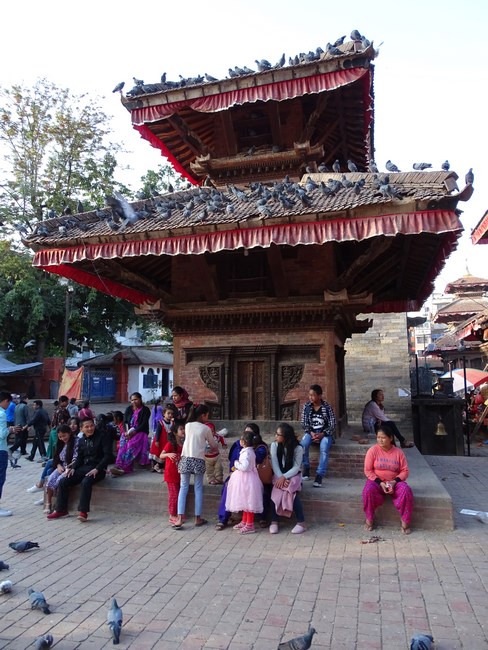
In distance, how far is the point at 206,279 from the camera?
8.55 metres

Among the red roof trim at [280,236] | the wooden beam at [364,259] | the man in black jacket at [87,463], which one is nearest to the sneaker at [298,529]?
the man in black jacket at [87,463]

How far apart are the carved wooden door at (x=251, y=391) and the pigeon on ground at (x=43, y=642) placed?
528 cm

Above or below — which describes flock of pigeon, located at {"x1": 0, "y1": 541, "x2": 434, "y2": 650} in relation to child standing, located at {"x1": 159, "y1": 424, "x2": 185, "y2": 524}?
below

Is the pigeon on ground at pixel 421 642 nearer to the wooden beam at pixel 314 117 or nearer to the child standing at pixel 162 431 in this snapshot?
the child standing at pixel 162 431

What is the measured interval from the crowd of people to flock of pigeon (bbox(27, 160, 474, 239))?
278 cm

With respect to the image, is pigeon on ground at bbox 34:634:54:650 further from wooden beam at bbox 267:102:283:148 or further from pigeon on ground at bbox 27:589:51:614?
wooden beam at bbox 267:102:283:148

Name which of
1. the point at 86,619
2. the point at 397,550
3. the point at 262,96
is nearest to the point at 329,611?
the point at 397,550

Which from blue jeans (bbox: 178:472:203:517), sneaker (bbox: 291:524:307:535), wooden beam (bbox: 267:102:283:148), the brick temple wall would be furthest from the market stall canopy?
sneaker (bbox: 291:524:307:535)

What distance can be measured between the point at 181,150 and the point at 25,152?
18307 millimetres

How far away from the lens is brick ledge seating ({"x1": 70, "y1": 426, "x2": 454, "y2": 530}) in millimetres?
6078

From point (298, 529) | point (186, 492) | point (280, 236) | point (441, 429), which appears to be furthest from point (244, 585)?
point (441, 429)

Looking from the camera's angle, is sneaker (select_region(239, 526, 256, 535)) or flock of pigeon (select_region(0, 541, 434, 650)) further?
sneaker (select_region(239, 526, 256, 535))

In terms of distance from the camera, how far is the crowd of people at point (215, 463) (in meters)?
6.11

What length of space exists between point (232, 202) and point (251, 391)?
10.9 feet
